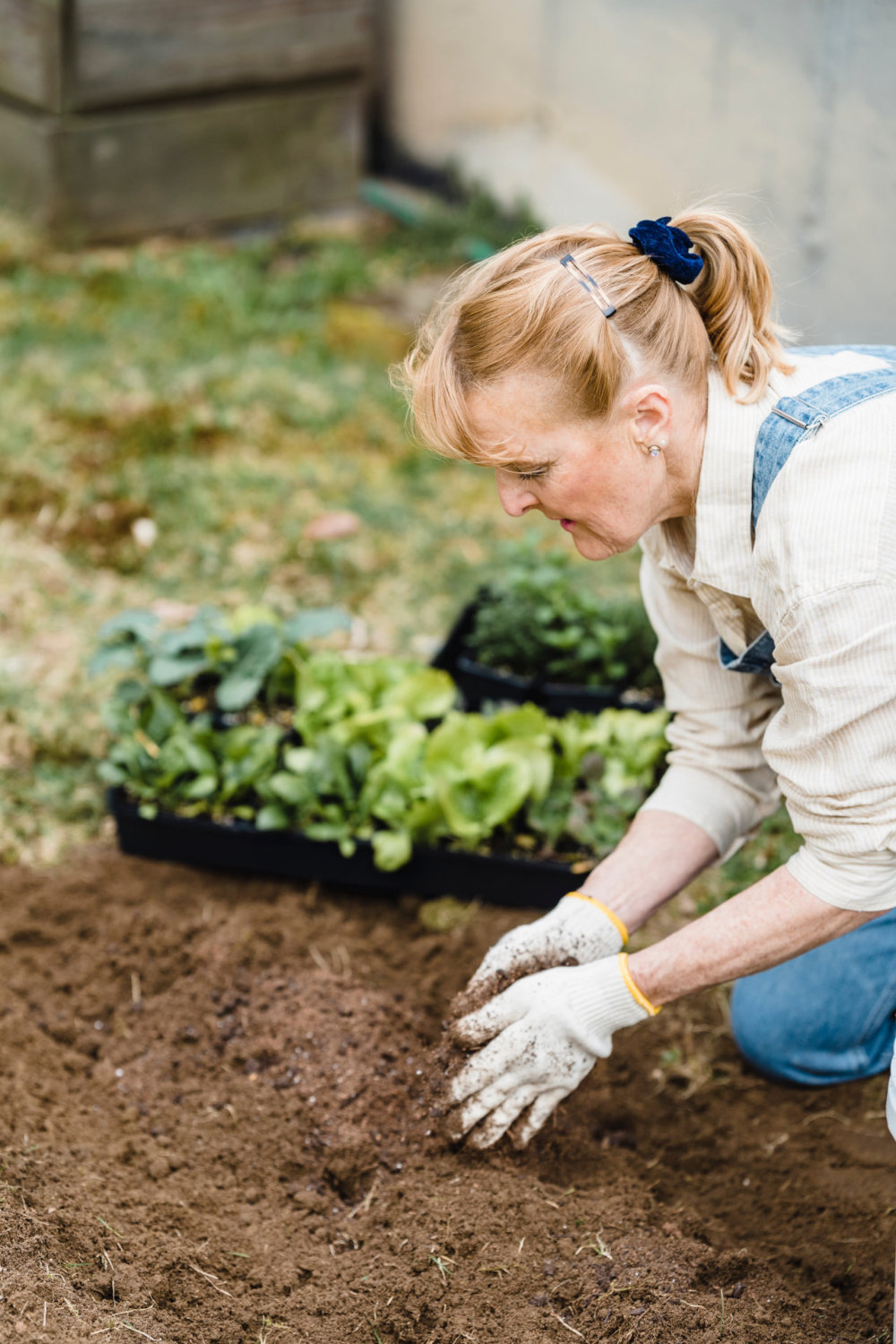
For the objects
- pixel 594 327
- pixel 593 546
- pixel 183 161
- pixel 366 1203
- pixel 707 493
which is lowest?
pixel 366 1203

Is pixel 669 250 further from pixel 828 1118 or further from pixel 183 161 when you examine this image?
pixel 183 161

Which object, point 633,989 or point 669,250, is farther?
point 633,989

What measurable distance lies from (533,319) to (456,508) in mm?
2520

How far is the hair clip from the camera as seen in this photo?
60.2 inches

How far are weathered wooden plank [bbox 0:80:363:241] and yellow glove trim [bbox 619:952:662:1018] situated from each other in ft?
14.8

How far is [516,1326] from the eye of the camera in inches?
64.8

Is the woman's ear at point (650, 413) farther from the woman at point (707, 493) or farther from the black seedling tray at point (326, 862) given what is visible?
the black seedling tray at point (326, 862)

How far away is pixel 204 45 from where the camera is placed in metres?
5.12

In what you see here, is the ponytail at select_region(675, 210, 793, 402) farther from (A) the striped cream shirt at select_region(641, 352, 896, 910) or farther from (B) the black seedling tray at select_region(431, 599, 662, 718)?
(B) the black seedling tray at select_region(431, 599, 662, 718)

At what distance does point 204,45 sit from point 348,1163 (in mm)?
4702

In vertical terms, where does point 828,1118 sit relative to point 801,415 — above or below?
below

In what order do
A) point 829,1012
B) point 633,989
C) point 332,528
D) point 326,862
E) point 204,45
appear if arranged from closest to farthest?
point 633,989
point 829,1012
point 326,862
point 332,528
point 204,45

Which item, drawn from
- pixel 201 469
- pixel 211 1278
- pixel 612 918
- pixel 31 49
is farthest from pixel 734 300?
pixel 31 49

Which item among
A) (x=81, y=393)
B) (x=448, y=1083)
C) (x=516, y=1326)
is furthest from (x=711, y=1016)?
(x=81, y=393)
